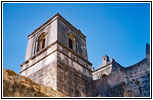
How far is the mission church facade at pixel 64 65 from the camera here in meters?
10.2

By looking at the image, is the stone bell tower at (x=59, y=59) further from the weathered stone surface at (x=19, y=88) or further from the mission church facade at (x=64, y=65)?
the weathered stone surface at (x=19, y=88)

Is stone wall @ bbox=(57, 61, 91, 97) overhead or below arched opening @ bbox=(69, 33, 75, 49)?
below

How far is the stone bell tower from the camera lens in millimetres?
10352

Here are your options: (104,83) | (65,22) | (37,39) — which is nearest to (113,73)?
(104,83)

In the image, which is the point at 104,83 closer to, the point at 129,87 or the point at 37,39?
the point at 129,87

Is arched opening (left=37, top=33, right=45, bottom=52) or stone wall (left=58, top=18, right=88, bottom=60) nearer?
stone wall (left=58, top=18, right=88, bottom=60)

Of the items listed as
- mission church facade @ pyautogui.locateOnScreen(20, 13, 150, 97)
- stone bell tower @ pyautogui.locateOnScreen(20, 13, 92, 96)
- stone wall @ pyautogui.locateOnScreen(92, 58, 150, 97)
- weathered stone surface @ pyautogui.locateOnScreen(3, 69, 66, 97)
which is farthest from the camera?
stone bell tower @ pyautogui.locateOnScreen(20, 13, 92, 96)

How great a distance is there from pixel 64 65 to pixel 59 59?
49 centimetres

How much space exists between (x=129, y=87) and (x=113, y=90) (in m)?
1.08

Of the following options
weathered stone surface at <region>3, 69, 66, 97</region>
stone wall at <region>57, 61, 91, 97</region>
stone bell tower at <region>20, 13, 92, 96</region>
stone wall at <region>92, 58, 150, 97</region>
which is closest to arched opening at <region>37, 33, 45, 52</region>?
stone bell tower at <region>20, 13, 92, 96</region>

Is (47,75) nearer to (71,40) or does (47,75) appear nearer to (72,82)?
(72,82)

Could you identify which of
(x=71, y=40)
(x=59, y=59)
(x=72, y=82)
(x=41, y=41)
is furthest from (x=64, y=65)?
(x=41, y=41)

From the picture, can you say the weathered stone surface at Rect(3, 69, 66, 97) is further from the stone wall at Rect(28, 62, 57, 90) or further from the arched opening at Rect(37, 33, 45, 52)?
the arched opening at Rect(37, 33, 45, 52)

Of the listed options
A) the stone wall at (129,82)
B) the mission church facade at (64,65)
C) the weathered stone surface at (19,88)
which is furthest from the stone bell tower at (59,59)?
the weathered stone surface at (19,88)
